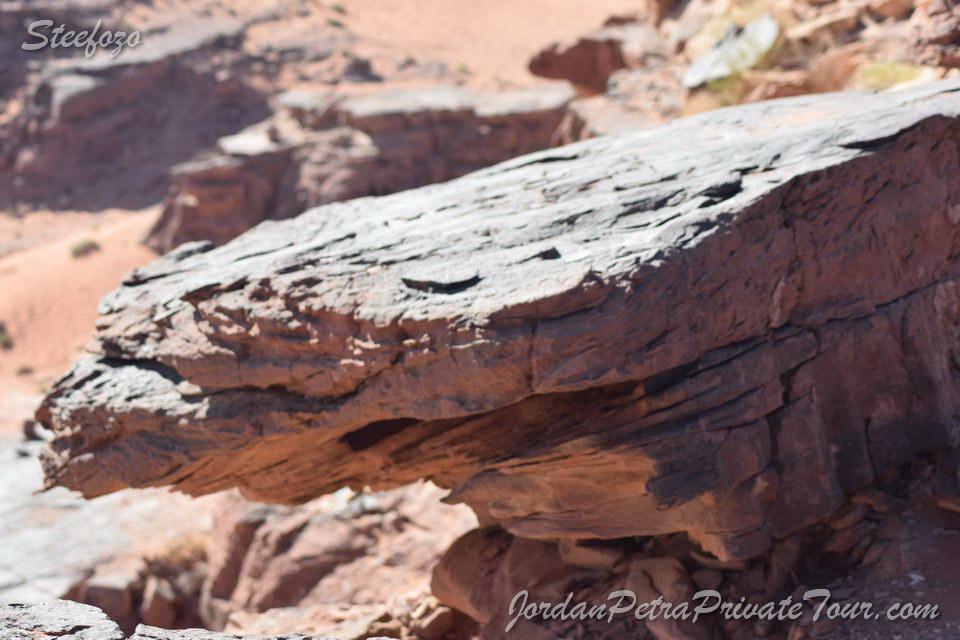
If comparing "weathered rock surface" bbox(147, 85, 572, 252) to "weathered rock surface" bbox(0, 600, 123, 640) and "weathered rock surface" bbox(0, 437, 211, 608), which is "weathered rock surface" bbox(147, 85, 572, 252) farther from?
"weathered rock surface" bbox(0, 600, 123, 640)

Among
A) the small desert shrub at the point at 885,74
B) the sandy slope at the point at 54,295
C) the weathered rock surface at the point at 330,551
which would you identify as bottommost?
the sandy slope at the point at 54,295

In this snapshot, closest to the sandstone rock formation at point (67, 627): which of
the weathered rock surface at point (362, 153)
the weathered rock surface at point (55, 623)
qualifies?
the weathered rock surface at point (55, 623)

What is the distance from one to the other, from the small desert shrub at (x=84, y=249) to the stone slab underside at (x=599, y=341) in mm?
16159

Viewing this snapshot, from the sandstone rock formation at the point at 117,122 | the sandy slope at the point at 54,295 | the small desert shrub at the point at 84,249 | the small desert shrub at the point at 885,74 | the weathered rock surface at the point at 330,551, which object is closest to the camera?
the small desert shrub at the point at 885,74

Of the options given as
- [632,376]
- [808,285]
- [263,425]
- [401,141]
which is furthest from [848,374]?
[401,141]

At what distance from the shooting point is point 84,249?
2116cm

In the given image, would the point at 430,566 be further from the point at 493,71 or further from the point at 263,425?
the point at 493,71

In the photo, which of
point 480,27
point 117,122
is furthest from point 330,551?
point 480,27

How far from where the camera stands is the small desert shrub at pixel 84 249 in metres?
21.1

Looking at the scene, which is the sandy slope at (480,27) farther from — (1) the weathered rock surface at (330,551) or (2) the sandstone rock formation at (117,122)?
(1) the weathered rock surface at (330,551)

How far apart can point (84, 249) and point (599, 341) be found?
19.1m

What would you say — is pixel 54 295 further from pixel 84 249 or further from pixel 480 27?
pixel 480 27

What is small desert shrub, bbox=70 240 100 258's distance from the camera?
2112 centimetres

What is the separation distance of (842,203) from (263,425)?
11.7 feet
